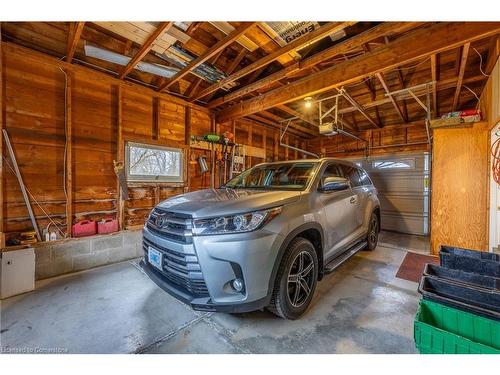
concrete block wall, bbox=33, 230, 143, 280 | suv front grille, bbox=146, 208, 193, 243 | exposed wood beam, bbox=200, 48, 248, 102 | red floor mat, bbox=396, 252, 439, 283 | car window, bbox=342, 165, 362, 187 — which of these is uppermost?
exposed wood beam, bbox=200, 48, 248, 102

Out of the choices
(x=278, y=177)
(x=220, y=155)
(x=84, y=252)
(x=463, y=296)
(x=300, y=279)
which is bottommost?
(x=84, y=252)

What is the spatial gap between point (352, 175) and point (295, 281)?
7.21 ft

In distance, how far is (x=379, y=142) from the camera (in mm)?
7023

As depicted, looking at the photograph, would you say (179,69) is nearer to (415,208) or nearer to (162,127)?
(162,127)

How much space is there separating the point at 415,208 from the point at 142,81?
284 inches

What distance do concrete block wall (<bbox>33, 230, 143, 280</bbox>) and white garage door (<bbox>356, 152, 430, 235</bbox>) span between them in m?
6.48

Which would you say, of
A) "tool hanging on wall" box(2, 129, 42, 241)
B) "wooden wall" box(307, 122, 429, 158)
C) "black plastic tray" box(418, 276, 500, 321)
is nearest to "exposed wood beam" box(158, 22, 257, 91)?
"tool hanging on wall" box(2, 129, 42, 241)

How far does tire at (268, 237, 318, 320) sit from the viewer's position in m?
1.84

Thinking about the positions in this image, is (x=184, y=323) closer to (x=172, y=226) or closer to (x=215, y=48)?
(x=172, y=226)

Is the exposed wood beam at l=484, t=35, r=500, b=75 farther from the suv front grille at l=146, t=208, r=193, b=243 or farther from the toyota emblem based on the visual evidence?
the toyota emblem

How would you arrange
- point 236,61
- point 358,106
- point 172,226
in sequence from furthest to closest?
point 358,106
point 236,61
point 172,226

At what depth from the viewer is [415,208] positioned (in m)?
5.81

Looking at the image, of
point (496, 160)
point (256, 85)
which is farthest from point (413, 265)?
point (256, 85)
